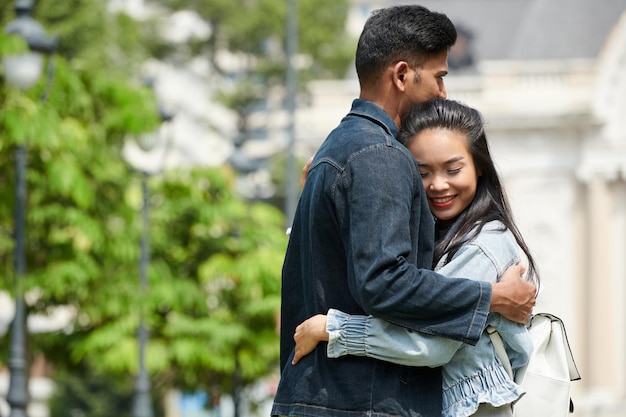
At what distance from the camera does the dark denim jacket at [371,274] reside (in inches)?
170

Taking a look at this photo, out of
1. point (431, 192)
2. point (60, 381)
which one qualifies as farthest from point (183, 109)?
point (431, 192)

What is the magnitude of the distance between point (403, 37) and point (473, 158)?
43 cm

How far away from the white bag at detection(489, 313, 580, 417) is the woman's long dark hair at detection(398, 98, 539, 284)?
0.17 metres

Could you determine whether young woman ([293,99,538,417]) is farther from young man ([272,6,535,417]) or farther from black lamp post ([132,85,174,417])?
black lamp post ([132,85,174,417])

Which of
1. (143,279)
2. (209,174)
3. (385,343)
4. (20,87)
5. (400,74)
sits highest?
(20,87)

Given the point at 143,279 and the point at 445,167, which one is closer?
the point at 445,167

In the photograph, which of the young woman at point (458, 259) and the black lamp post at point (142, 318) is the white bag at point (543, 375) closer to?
the young woman at point (458, 259)

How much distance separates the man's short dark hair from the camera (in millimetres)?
4578

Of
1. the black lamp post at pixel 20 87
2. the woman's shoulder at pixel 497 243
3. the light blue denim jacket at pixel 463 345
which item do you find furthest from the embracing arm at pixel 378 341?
the black lamp post at pixel 20 87

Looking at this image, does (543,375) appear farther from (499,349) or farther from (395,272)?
(395,272)

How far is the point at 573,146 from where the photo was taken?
43781mm

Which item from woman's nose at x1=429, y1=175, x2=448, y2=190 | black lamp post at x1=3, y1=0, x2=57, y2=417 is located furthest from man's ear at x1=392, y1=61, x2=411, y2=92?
black lamp post at x1=3, y1=0, x2=57, y2=417

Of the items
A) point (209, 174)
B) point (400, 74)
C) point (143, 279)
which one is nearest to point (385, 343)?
point (400, 74)

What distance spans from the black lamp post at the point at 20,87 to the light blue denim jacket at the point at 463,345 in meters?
9.14
